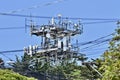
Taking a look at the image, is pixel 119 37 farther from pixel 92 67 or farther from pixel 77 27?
pixel 77 27

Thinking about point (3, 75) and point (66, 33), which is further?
point (66, 33)

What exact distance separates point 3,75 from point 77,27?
18.5 m

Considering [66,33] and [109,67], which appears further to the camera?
[66,33]

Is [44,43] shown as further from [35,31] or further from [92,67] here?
[92,67]

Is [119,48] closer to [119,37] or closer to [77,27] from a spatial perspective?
[119,37]

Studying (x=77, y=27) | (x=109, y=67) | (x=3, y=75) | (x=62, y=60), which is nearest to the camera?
(x=109, y=67)

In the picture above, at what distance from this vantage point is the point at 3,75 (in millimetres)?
21578

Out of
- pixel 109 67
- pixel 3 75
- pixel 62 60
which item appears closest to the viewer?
pixel 109 67

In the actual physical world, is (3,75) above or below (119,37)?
below

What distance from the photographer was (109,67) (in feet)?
53.1

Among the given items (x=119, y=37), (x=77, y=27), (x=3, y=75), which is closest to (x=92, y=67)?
(x=3, y=75)

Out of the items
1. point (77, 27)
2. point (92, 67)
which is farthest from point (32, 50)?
point (92, 67)

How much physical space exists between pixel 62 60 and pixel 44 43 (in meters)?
2.41

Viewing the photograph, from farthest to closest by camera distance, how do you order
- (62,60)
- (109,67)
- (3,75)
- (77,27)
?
(62,60) < (77,27) < (3,75) < (109,67)
